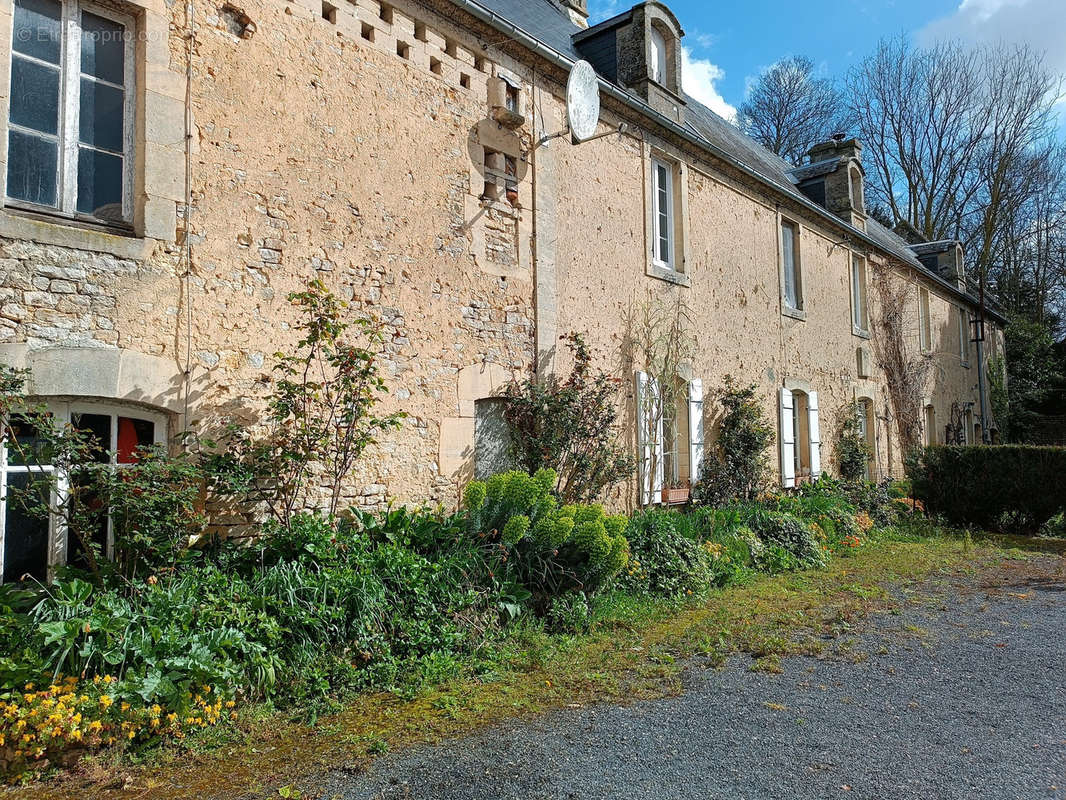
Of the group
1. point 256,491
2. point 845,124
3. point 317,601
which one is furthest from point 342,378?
point 845,124

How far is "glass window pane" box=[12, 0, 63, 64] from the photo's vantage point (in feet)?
14.3

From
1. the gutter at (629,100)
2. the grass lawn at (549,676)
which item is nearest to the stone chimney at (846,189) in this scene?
the gutter at (629,100)

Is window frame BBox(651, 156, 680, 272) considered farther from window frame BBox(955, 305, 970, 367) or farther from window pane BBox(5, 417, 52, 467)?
window frame BBox(955, 305, 970, 367)

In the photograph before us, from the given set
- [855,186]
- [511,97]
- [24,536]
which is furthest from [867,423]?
[24,536]

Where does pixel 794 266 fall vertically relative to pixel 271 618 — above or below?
above

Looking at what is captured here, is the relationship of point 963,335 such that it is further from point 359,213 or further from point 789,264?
point 359,213

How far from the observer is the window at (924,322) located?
54.5 feet

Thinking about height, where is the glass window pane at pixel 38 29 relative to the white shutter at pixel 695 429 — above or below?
above

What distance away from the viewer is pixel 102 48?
4703mm

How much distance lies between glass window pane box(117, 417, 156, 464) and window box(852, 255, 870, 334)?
1240cm

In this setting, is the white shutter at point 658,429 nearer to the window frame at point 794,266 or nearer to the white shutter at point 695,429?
the white shutter at point 695,429

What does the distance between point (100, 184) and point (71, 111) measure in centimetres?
43

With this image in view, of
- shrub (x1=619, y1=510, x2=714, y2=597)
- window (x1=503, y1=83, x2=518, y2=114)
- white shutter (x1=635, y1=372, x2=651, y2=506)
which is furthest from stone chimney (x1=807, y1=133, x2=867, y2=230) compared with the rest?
shrub (x1=619, y1=510, x2=714, y2=597)

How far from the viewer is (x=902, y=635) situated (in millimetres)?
5383
